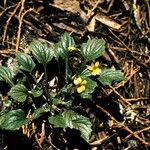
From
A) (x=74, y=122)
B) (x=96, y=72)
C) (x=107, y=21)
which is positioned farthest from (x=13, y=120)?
(x=107, y=21)

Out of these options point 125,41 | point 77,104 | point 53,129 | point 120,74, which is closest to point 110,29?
point 125,41

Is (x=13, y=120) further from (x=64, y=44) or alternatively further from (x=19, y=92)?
(x=64, y=44)

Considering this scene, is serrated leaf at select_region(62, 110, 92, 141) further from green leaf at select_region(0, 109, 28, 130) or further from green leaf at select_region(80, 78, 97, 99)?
green leaf at select_region(0, 109, 28, 130)

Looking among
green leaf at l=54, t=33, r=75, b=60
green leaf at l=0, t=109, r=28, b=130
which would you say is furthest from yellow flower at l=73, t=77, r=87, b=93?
green leaf at l=0, t=109, r=28, b=130

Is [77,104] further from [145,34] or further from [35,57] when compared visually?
[145,34]

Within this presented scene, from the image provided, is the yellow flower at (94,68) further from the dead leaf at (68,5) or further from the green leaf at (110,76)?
the dead leaf at (68,5)

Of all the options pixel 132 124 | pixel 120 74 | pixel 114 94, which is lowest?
pixel 132 124
